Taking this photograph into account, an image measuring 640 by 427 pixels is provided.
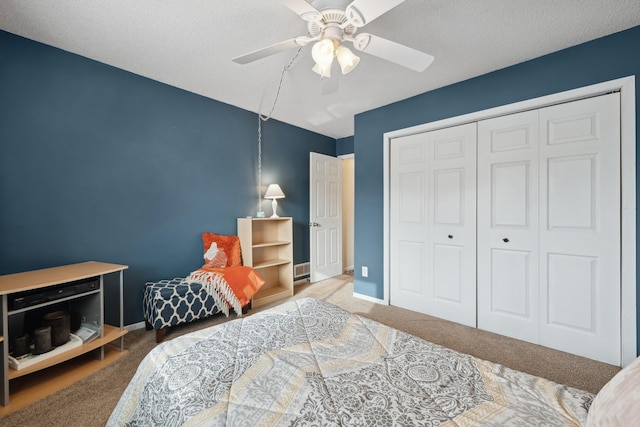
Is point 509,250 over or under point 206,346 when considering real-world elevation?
over

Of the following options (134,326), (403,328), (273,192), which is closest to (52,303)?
(134,326)

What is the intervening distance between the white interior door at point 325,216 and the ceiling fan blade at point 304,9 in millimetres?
2816

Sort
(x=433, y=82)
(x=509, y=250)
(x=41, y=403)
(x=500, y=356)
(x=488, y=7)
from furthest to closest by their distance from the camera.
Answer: (x=433, y=82) → (x=509, y=250) → (x=500, y=356) → (x=488, y=7) → (x=41, y=403)

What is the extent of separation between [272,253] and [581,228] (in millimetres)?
3325

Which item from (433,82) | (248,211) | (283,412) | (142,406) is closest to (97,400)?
(142,406)

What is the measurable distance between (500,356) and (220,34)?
3.30 m

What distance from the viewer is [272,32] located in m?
2.02

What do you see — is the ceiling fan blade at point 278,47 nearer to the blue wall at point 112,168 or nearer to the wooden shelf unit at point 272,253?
the blue wall at point 112,168

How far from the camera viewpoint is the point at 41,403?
166 centimetres

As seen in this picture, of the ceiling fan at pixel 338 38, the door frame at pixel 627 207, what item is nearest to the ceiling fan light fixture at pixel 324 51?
the ceiling fan at pixel 338 38

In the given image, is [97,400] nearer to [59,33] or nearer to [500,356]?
[59,33]

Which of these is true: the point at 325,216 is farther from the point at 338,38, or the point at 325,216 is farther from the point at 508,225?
the point at 338,38

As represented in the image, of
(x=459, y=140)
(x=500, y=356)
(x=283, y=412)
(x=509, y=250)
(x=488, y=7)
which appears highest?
(x=488, y=7)

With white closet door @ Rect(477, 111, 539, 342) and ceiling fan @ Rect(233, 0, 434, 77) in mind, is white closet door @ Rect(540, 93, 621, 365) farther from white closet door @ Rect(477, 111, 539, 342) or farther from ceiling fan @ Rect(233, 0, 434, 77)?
ceiling fan @ Rect(233, 0, 434, 77)
